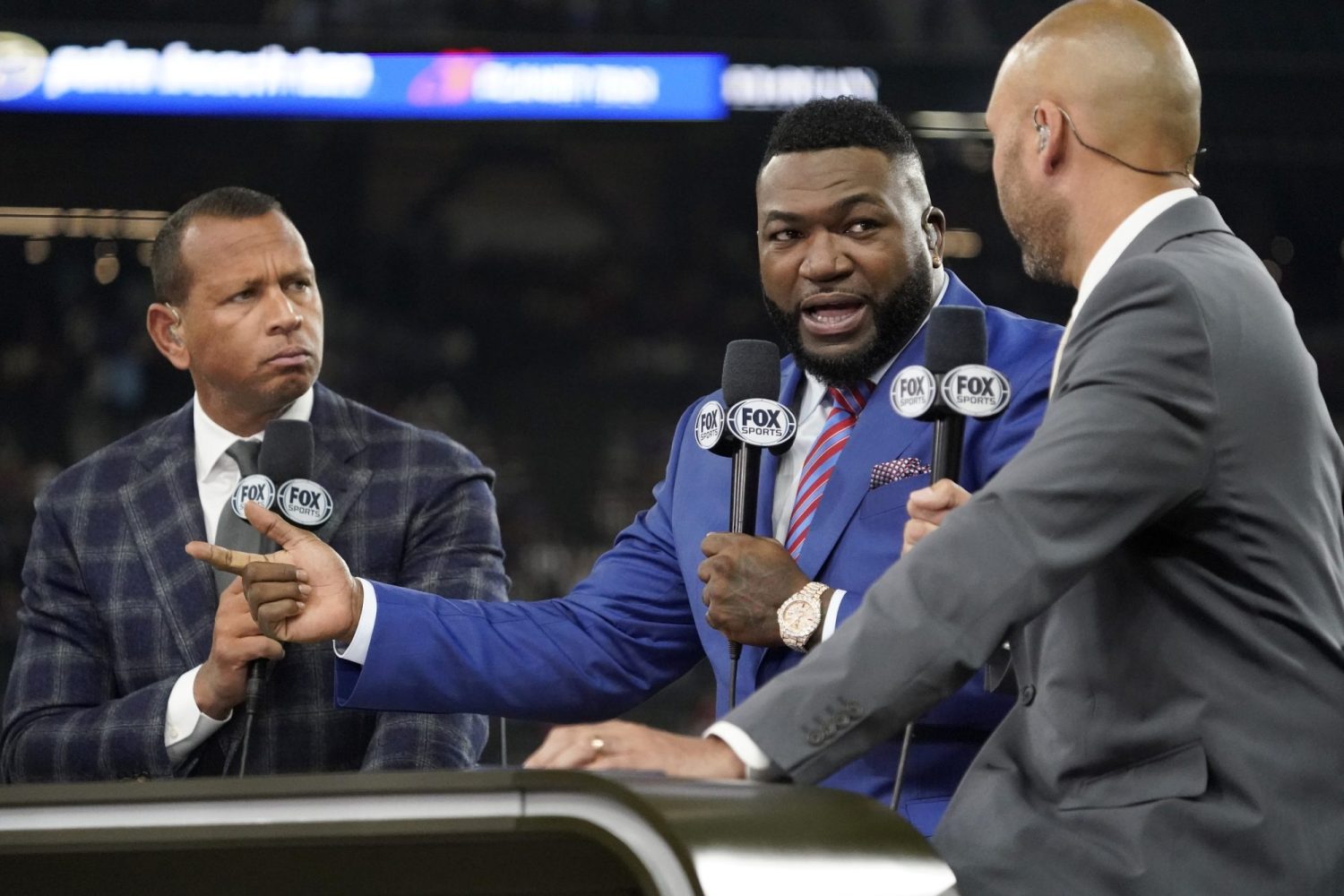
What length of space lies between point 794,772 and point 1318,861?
467mm

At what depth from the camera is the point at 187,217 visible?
2553mm

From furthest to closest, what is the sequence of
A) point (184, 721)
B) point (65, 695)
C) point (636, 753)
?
point (65, 695), point (184, 721), point (636, 753)

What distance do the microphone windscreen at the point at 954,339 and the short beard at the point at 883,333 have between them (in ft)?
1.21

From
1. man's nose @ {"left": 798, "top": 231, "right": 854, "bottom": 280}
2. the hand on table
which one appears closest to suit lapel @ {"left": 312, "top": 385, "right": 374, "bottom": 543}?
man's nose @ {"left": 798, "top": 231, "right": 854, "bottom": 280}

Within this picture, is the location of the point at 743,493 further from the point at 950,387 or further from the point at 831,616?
the point at 950,387

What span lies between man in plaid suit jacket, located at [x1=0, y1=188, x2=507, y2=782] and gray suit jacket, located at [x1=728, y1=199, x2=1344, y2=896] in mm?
1063

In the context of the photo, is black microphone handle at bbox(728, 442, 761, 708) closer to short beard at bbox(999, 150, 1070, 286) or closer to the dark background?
short beard at bbox(999, 150, 1070, 286)

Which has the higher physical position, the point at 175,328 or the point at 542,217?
the point at 542,217

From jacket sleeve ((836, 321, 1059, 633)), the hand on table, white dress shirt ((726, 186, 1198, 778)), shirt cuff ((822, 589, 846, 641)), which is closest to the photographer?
the hand on table

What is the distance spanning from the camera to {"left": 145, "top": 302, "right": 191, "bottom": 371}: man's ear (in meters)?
2.58

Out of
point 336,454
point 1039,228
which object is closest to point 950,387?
point 1039,228

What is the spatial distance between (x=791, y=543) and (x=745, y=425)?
0.23 metres

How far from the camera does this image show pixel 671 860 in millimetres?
1009

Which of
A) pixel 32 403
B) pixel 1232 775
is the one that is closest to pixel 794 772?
pixel 1232 775
